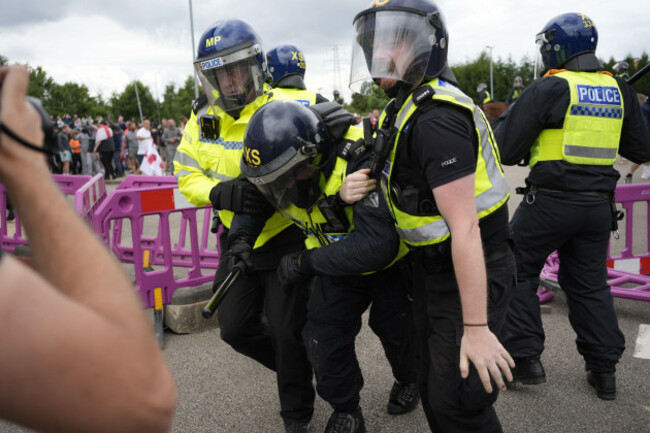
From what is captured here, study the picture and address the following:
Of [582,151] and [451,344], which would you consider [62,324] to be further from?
[582,151]

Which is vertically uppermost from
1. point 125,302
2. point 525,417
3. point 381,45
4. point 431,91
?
point 381,45

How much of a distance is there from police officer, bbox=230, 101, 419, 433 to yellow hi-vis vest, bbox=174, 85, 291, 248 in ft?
0.84

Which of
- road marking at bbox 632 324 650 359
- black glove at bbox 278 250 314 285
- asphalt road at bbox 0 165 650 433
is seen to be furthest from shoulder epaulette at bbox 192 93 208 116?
road marking at bbox 632 324 650 359

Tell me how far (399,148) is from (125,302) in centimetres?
138

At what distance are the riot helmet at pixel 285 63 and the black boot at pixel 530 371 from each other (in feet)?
10.1

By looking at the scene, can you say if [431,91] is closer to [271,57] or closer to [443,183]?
[443,183]

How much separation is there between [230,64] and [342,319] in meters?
1.39

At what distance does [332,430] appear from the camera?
2.82 m

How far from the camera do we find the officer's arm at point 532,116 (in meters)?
3.20

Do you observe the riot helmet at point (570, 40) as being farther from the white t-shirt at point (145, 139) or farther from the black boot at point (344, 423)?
the white t-shirt at point (145, 139)

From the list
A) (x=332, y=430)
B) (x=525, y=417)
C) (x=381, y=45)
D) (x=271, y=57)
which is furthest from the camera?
(x=271, y=57)

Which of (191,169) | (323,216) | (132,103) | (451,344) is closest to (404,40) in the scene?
(323,216)

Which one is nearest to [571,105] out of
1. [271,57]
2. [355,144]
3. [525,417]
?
[355,144]

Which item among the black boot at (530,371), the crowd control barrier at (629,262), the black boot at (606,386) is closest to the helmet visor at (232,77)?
the black boot at (530,371)
